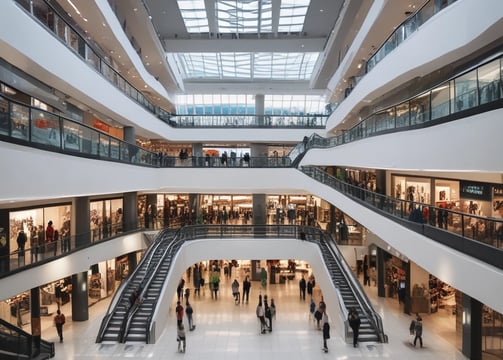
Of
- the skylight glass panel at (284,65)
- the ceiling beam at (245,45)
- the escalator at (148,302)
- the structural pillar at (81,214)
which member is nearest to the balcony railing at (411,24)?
the escalator at (148,302)

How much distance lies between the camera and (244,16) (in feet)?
86.8

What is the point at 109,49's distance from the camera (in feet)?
68.0

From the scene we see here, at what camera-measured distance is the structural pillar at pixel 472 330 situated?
45.0 ft

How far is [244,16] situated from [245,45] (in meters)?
3.87

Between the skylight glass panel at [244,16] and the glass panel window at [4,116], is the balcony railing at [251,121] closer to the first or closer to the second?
the skylight glass panel at [244,16]

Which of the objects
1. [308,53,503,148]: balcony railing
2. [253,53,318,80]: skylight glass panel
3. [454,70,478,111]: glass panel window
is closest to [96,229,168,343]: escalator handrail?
[308,53,503,148]: balcony railing

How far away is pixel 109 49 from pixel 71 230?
8.90 metres

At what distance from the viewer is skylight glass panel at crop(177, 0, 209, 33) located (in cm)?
2473

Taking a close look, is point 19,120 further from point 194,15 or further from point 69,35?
point 194,15

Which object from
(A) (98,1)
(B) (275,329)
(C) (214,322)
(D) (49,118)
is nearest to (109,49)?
(A) (98,1)

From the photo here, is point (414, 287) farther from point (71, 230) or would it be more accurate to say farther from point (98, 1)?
point (98, 1)

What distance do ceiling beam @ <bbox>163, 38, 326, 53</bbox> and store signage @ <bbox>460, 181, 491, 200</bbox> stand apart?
18242mm

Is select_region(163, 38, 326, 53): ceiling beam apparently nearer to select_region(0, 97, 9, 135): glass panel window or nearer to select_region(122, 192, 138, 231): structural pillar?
select_region(122, 192, 138, 231): structural pillar

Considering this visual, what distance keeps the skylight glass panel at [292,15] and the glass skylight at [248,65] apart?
14.9 feet
